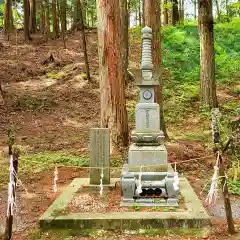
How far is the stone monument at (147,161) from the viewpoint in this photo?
7297mm

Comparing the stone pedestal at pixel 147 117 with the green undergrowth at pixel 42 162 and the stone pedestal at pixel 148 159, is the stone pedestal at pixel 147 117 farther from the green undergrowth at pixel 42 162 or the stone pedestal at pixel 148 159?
the green undergrowth at pixel 42 162

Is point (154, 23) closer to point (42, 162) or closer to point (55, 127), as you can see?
point (42, 162)

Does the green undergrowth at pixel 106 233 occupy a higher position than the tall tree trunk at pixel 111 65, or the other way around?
the tall tree trunk at pixel 111 65

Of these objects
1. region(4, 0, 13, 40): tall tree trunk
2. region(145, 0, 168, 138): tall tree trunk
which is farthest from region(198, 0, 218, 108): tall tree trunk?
region(4, 0, 13, 40): tall tree trunk

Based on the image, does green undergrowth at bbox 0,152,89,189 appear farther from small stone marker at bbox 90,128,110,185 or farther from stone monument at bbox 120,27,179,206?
stone monument at bbox 120,27,179,206

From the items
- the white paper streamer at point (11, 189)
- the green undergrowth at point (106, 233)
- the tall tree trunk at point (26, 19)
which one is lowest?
the green undergrowth at point (106, 233)

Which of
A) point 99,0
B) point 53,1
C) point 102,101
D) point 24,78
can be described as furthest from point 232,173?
point 53,1

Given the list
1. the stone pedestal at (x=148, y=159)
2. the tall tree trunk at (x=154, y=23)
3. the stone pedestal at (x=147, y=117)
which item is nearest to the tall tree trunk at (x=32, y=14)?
the tall tree trunk at (x=154, y=23)

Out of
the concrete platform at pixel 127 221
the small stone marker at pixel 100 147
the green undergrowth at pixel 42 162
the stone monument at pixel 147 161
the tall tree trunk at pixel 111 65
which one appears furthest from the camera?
the tall tree trunk at pixel 111 65

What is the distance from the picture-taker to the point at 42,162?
35.6 ft

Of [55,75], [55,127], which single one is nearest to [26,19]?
[55,75]

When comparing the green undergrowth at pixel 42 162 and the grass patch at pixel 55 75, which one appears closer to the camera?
the green undergrowth at pixel 42 162

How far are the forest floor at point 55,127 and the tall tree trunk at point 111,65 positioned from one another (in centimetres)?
119

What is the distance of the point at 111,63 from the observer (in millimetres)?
10570
